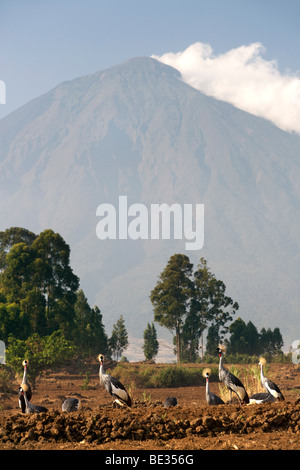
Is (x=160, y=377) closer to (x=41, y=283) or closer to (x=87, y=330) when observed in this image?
(x=41, y=283)

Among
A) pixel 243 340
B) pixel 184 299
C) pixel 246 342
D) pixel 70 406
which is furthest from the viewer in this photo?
pixel 246 342

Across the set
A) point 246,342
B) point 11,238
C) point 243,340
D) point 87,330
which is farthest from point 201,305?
point 11,238

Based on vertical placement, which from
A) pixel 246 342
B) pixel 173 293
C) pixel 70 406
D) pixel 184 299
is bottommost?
pixel 70 406

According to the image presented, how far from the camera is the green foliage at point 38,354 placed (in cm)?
2803

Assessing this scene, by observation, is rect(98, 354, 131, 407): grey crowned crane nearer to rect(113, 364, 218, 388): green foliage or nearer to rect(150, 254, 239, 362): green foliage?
rect(113, 364, 218, 388): green foliage

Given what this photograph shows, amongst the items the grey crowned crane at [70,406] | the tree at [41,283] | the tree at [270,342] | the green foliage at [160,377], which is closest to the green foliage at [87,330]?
the tree at [41,283]

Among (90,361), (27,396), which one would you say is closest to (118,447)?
(27,396)

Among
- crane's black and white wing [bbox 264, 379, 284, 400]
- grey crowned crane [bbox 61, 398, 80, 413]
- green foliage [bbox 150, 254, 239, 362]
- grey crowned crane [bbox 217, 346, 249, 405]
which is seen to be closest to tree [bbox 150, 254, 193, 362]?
green foliage [bbox 150, 254, 239, 362]

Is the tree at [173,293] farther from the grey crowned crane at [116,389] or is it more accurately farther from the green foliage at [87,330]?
Answer: the grey crowned crane at [116,389]

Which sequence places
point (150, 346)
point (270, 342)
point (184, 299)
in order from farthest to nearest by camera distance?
point (270, 342), point (150, 346), point (184, 299)

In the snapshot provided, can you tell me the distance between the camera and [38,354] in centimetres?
2808

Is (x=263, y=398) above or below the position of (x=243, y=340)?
below
